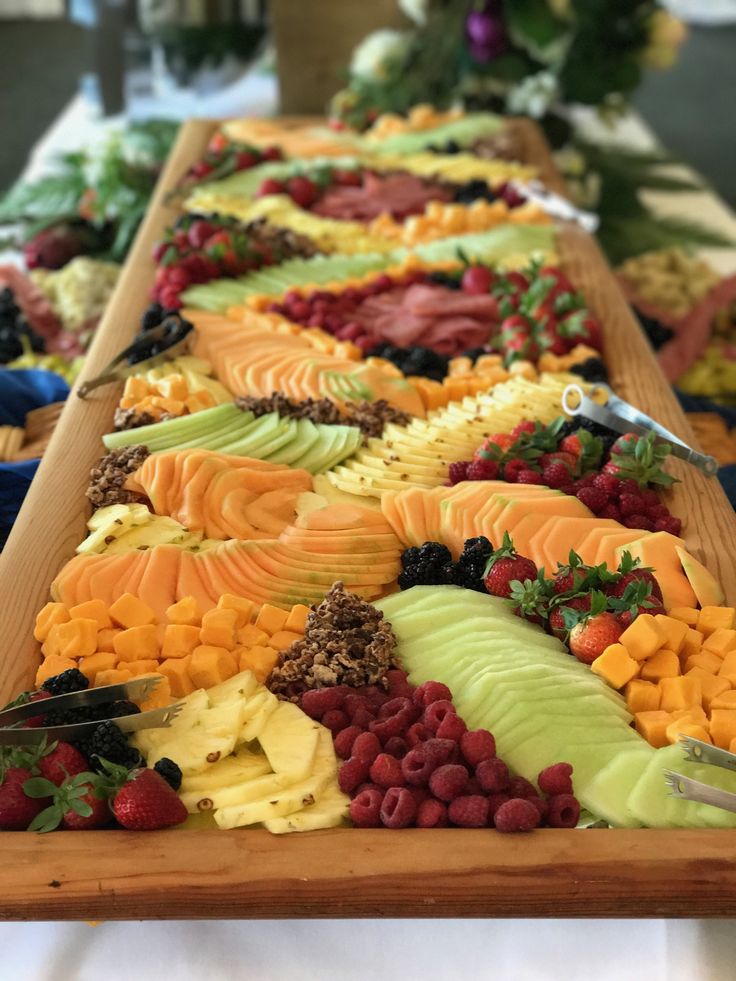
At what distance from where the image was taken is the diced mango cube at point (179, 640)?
6.59ft

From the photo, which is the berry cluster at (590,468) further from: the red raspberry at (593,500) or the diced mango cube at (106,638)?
the diced mango cube at (106,638)

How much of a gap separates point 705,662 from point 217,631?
0.77 meters

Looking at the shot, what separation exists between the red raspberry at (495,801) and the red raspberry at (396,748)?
0.47 feet

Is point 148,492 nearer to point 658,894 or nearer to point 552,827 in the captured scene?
point 552,827

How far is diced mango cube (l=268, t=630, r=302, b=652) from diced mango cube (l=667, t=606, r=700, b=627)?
613 millimetres

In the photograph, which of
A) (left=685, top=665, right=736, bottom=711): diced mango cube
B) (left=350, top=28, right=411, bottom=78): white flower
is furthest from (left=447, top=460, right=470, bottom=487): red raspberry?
(left=350, top=28, right=411, bottom=78): white flower

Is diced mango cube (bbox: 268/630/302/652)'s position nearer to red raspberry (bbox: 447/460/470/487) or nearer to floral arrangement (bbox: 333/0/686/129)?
red raspberry (bbox: 447/460/470/487)

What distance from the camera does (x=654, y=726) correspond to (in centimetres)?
187

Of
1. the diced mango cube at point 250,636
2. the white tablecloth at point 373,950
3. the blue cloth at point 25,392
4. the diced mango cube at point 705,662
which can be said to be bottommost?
the white tablecloth at point 373,950

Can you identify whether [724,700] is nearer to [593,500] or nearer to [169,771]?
[593,500]

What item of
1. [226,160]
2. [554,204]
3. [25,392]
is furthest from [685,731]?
[226,160]

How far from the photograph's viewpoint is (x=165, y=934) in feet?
6.10

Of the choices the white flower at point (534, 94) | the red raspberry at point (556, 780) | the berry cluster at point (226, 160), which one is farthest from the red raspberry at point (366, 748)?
the white flower at point (534, 94)

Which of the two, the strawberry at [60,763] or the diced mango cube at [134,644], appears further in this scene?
the diced mango cube at [134,644]
